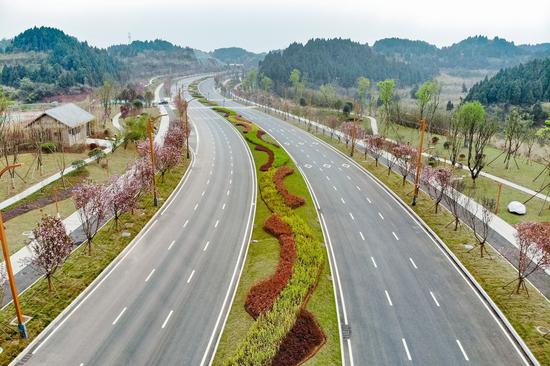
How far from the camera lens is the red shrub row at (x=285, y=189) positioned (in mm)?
43656

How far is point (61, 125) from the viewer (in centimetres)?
6462

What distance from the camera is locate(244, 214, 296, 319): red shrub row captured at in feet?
85.0

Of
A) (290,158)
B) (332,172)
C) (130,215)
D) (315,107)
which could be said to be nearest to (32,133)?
(130,215)

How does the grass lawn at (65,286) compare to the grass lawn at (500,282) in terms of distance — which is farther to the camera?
the grass lawn at (500,282)

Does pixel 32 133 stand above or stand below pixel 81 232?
above

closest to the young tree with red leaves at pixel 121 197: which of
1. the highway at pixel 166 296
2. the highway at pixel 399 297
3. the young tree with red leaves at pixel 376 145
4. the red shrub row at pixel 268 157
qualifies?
the highway at pixel 166 296

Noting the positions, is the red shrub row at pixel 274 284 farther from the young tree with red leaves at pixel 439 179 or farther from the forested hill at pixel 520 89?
the forested hill at pixel 520 89

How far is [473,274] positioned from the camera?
30.9 meters

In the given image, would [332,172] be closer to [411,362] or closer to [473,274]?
[473,274]

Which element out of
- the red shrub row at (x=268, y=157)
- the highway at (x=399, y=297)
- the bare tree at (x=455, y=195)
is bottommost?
the highway at (x=399, y=297)

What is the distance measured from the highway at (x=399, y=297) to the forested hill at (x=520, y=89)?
120m

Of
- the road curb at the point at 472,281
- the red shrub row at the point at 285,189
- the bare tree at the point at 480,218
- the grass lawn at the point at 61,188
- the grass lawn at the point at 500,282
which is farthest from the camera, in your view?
the red shrub row at the point at 285,189

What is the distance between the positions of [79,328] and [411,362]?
20.1 m

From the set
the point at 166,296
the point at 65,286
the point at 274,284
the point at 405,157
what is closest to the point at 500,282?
the point at 274,284
